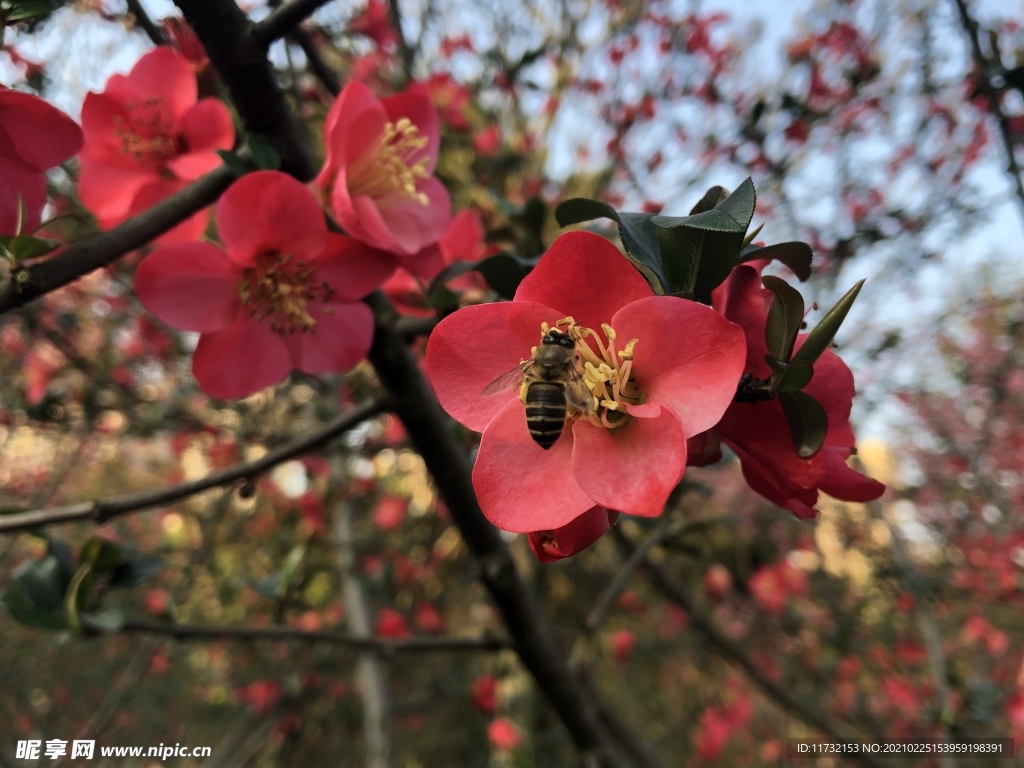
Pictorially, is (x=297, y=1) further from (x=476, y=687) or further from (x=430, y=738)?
(x=430, y=738)

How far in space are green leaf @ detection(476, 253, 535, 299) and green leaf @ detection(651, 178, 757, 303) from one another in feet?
0.58

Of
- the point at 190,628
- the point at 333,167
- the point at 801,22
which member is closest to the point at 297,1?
the point at 333,167

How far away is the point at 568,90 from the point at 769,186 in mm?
1557

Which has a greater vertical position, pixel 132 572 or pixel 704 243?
pixel 704 243

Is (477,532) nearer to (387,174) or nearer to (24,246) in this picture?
(387,174)

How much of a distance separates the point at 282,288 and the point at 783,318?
505mm

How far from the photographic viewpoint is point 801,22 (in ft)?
12.4

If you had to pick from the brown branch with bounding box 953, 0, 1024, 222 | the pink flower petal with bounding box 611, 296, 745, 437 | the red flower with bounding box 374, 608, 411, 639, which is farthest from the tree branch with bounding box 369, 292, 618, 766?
the red flower with bounding box 374, 608, 411, 639

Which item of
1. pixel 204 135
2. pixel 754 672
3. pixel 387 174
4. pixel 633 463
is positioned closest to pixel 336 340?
pixel 387 174

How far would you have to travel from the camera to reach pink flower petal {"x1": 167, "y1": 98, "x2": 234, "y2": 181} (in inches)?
28.5

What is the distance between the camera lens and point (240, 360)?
69cm

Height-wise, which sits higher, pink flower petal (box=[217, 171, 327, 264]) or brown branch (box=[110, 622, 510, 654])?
pink flower petal (box=[217, 171, 327, 264])

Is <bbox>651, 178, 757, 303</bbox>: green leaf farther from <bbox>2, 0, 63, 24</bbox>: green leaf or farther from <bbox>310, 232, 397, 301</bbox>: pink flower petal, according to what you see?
<bbox>2, 0, 63, 24</bbox>: green leaf

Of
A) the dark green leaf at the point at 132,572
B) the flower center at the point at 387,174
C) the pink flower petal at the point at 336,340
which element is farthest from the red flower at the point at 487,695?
the flower center at the point at 387,174
